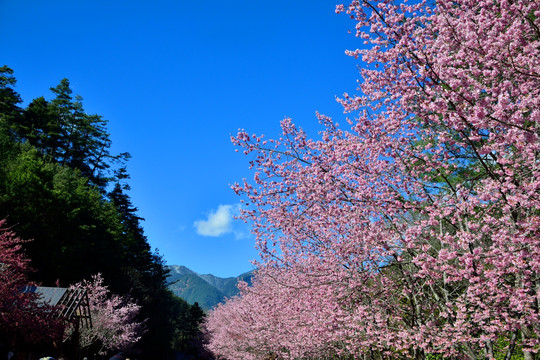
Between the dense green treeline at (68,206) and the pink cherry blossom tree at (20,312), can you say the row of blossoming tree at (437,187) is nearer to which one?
the pink cherry blossom tree at (20,312)

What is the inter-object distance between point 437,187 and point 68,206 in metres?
30.0

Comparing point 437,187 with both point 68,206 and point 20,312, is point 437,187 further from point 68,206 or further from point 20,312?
Answer: point 68,206

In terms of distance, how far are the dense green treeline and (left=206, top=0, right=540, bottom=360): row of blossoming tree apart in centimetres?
1769

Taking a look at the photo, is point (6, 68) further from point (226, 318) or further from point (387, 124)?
point (387, 124)

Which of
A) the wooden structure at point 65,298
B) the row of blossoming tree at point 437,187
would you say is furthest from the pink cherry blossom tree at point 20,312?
the row of blossoming tree at point 437,187

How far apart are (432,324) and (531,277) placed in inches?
75.4

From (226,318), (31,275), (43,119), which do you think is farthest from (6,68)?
(226,318)

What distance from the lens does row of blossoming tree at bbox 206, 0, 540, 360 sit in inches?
159

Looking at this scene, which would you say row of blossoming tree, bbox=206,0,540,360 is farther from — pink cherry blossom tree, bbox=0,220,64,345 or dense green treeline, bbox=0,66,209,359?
dense green treeline, bbox=0,66,209,359

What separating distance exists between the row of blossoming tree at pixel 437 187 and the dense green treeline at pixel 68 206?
17.7 metres

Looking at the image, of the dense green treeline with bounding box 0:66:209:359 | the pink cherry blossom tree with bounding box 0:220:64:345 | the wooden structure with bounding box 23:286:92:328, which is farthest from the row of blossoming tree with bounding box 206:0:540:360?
the dense green treeline with bounding box 0:66:209:359

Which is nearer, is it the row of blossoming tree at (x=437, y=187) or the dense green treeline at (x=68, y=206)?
the row of blossoming tree at (x=437, y=187)

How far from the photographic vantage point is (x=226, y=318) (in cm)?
3834

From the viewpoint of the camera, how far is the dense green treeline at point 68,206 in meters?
24.9
